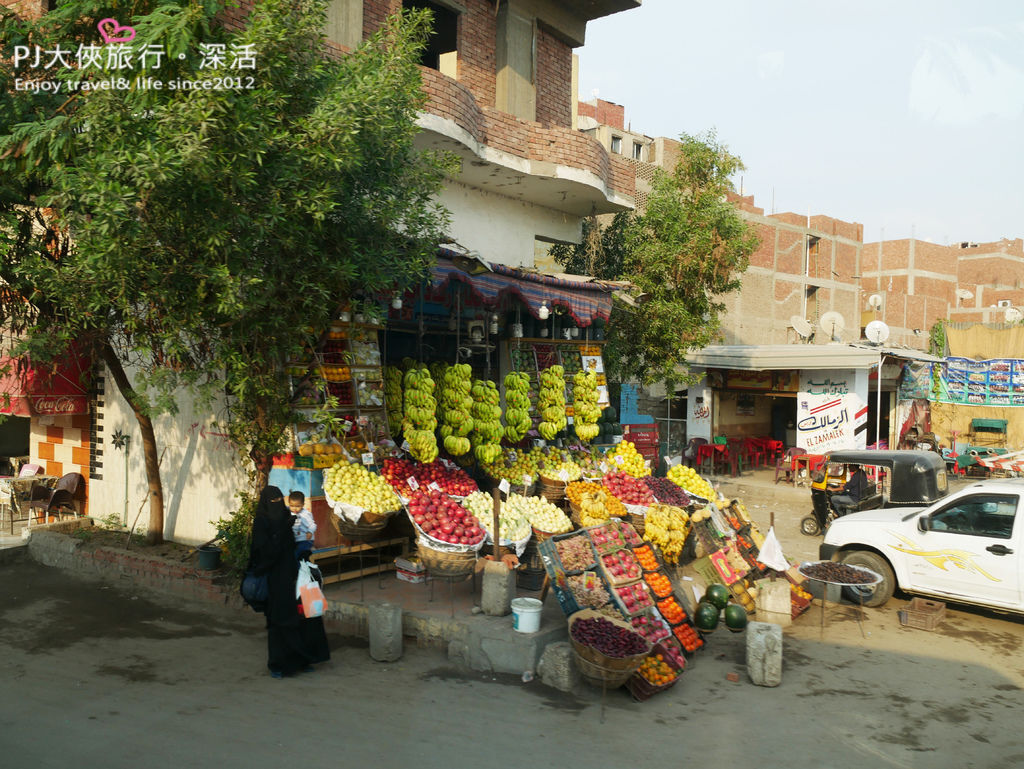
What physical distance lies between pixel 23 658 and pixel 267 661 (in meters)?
2.39

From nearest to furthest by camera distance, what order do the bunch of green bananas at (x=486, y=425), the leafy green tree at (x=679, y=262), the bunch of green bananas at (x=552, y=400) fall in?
the bunch of green bananas at (x=486, y=425) → the bunch of green bananas at (x=552, y=400) → the leafy green tree at (x=679, y=262)

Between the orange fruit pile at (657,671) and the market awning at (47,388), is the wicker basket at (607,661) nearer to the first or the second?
the orange fruit pile at (657,671)

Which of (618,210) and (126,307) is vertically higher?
(618,210)

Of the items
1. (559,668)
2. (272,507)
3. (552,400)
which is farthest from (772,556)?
(272,507)

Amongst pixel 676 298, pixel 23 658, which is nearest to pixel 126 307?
pixel 23 658

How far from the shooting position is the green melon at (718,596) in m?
8.64

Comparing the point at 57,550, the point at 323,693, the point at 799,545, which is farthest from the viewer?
the point at 799,545

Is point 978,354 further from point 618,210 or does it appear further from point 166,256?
point 166,256

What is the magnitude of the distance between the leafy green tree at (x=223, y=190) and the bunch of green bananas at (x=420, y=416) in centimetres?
142

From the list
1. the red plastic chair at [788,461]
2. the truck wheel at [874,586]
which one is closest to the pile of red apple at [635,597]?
the truck wheel at [874,586]

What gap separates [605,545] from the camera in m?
8.13

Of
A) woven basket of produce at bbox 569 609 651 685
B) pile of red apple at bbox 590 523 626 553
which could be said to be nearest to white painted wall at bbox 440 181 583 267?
pile of red apple at bbox 590 523 626 553

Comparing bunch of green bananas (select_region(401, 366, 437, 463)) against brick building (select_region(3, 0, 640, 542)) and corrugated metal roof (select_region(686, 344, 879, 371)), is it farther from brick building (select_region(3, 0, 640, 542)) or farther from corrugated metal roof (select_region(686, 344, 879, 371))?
corrugated metal roof (select_region(686, 344, 879, 371))

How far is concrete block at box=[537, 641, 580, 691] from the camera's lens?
261 inches
